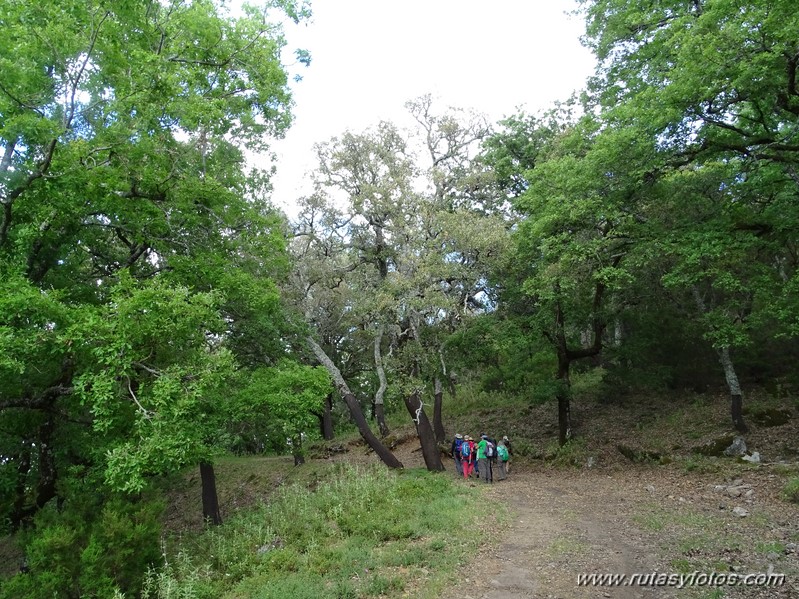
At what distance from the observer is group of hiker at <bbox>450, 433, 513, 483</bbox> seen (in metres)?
14.4

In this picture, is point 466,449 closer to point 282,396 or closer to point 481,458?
point 481,458

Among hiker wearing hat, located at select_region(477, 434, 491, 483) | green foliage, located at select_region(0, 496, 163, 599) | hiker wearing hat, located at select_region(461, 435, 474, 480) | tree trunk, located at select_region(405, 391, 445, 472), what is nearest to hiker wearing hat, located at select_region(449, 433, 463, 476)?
hiker wearing hat, located at select_region(461, 435, 474, 480)

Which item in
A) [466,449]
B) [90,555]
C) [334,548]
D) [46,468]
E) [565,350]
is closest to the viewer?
[90,555]

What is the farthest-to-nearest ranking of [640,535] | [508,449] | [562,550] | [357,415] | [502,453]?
[508,449] → [357,415] → [502,453] → [640,535] → [562,550]

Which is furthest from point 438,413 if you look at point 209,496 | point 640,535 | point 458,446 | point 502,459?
point 640,535

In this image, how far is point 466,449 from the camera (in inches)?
591

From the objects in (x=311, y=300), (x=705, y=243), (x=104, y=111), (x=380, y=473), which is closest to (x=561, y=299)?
(x=705, y=243)

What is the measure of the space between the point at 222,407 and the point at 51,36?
24.5ft

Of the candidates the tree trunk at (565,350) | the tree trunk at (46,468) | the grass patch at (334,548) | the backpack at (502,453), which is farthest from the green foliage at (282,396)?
the tree trunk at (565,350)

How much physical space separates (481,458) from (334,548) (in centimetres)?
725

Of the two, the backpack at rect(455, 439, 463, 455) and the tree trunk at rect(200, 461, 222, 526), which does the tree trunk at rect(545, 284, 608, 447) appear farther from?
the tree trunk at rect(200, 461, 222, 526)

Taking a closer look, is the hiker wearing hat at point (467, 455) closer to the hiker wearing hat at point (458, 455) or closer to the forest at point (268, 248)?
the hiker wearing hat at point (458, 455)

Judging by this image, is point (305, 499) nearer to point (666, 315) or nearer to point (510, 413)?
point (510, 413)

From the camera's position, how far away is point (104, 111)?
Answer: 9.03 metres
